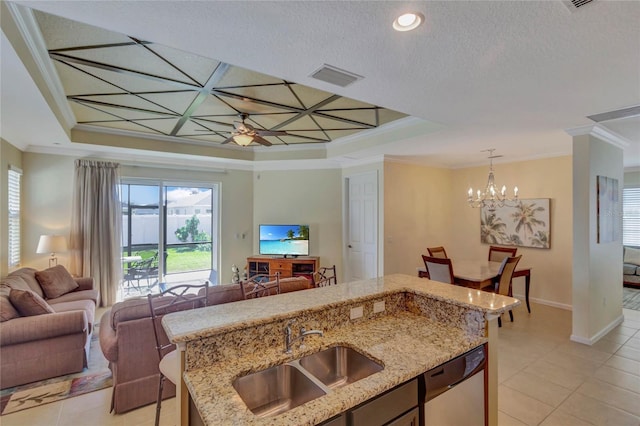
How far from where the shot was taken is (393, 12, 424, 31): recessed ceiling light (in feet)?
5.11

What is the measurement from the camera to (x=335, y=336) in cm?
173

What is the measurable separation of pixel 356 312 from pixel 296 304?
0.41 m

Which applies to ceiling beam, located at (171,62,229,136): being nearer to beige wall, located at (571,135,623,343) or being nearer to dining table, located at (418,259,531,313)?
dining table, located at (418,259,531,313)

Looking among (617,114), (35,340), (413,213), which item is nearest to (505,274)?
(413,213)

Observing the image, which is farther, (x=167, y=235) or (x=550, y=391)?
(x=167, y=235)

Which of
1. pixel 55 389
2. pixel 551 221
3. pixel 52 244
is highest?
pixel 551 221

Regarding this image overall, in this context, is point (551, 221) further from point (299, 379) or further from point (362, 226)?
point (299, 379)

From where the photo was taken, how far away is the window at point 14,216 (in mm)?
4156

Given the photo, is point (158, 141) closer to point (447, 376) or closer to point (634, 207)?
point (447, 376)

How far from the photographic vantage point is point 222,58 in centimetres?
199

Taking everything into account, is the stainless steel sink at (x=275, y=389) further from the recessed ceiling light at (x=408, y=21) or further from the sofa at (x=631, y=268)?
the sofa at (x=631, y=268)

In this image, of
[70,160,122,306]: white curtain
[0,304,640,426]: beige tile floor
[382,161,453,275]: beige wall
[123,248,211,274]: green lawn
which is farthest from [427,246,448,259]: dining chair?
[70,160,122,306]: white curtain

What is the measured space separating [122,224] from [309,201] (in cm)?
357

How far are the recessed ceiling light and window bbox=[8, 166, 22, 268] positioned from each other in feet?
17.2
